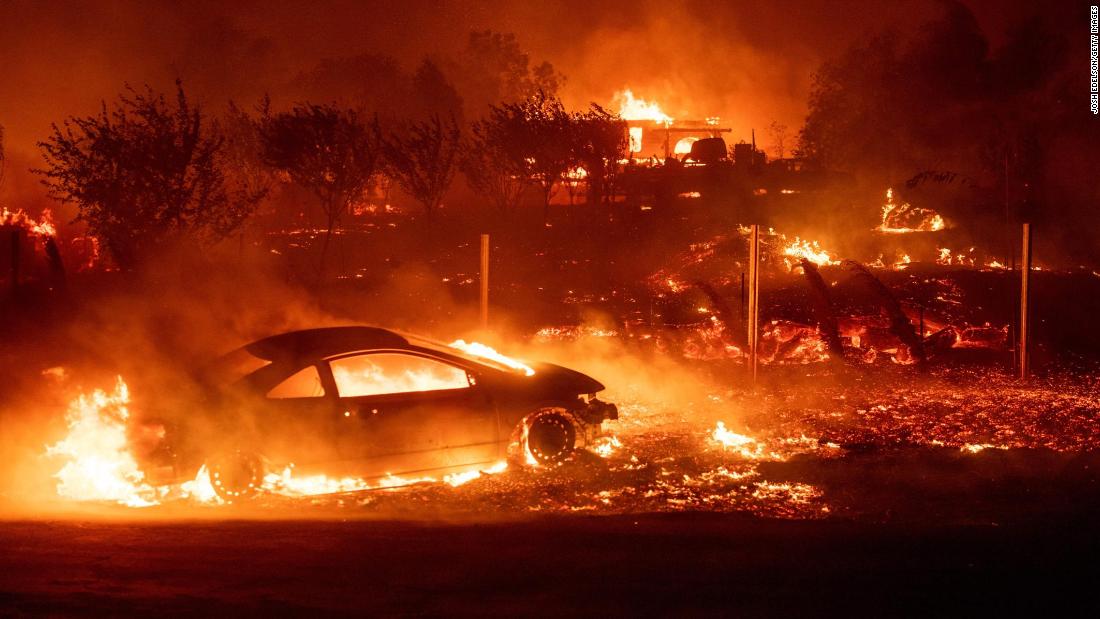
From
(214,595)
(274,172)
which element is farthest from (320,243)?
(214,595)

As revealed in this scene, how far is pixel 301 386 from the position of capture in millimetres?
7066

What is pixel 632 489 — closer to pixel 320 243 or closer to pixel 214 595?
pixel 214 595

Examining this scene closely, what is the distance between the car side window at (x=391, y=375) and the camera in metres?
7.19

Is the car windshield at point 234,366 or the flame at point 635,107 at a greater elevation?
the flame at point 635,107

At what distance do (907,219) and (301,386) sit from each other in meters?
25.7

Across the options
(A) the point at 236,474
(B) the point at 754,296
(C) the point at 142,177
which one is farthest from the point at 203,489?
(C) the point at 142,177

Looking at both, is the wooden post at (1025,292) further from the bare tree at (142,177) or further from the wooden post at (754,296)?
the bare tree at (142,177)

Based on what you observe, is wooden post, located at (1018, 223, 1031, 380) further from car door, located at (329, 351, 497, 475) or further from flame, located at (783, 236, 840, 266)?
flame, located at (783, 236, 840, 266)

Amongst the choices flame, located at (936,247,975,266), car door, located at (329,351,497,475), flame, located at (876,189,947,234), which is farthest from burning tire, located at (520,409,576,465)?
flame, located at (876,189,947,234)

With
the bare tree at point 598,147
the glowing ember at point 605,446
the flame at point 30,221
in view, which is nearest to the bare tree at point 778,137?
the bare tree at point 598,147

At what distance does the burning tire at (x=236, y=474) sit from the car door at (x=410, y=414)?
2.13ft

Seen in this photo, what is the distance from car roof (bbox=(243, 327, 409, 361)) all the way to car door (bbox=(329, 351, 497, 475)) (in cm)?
8

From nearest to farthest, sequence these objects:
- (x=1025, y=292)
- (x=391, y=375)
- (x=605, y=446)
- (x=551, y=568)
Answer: (x=551, y=568), (x=391, y=375), (x=605, y=446), (x=1025, y=292)

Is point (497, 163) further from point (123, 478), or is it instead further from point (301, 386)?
point (123, 478)
